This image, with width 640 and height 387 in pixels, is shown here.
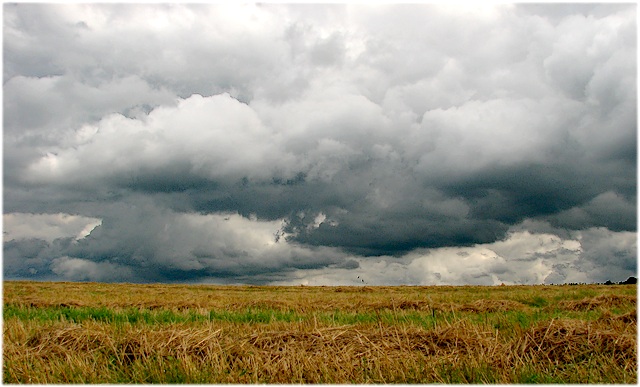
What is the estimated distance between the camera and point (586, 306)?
58.3ft

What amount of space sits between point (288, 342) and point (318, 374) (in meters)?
1.35

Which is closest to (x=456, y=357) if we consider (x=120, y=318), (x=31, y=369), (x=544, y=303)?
(x=31, y=369)

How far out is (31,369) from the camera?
6137 millimetres

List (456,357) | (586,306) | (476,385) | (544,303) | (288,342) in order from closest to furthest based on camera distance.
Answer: (476,385) < (456,357) < (288,342) < (586,306) < (544,303)

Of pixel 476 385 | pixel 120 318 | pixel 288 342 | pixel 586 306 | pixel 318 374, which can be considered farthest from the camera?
pixel 586 306

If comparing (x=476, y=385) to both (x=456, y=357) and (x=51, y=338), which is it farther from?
(x=51, y=338)

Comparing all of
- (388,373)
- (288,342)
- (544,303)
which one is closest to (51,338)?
(288,342)

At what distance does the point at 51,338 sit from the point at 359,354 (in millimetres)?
4632

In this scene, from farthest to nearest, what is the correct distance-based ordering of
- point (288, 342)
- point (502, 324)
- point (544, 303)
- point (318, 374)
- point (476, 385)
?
point (544, 303) → point (502, 324) → point (288, 342) → point (318, 374) → point (476, 385)

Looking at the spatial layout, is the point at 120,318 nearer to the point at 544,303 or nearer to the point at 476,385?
the point at 476,385

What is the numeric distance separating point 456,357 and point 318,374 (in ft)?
6.51

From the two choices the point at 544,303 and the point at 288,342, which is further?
the point at 544,303


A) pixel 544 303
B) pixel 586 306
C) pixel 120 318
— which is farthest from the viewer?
pixel 544 303

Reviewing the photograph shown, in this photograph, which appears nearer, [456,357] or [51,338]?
[456,357]
